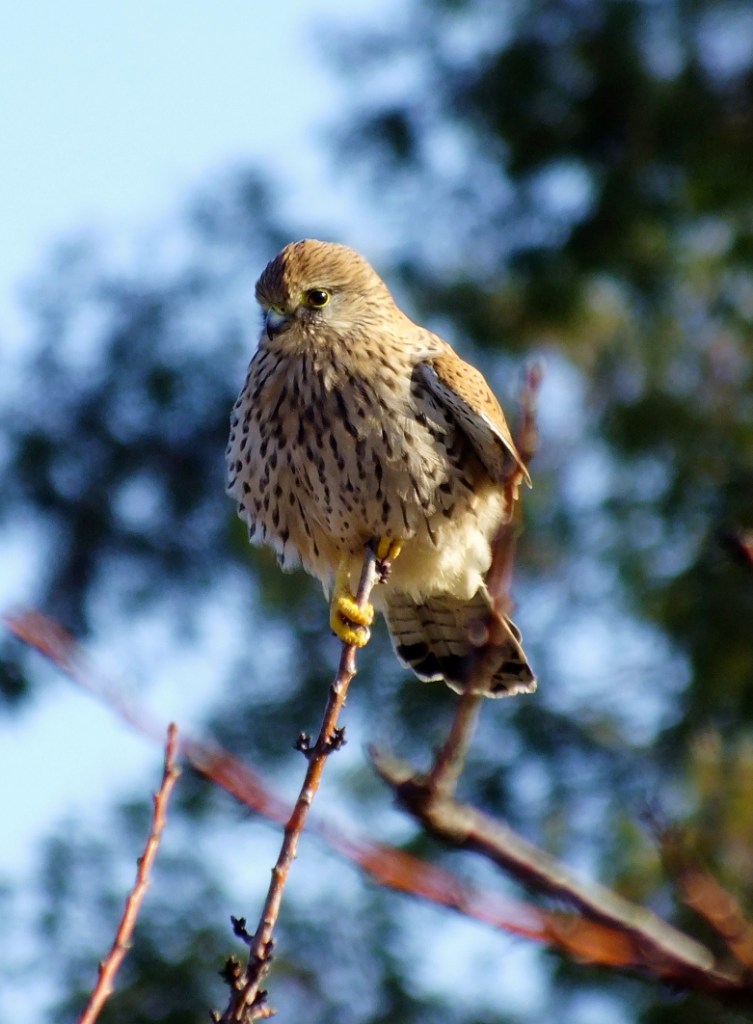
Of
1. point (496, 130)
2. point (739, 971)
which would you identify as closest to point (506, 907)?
point (739, 971)

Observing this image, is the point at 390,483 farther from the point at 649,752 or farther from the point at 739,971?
the point at 649,752

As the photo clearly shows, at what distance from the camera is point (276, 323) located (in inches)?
153

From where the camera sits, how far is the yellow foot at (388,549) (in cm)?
364

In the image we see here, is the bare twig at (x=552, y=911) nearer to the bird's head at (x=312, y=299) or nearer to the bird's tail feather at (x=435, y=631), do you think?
the bird's head at (x=312, y=299)

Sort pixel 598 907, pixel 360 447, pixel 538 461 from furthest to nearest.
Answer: pixel 538 461 < pixel 360 447 < pixel 598 907

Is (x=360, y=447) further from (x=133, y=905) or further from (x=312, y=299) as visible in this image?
(x=133, y=905)

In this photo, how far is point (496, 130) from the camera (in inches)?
336

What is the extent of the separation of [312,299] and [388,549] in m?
0.66

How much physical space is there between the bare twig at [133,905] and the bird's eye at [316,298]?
7.24 ft

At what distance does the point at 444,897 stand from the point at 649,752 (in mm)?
6659

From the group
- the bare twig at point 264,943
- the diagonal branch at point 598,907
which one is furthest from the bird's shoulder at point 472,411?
the diagonal branch at point 598,907

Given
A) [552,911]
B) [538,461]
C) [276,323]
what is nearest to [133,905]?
[552,911]

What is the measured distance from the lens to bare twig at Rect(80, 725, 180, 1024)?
160 centimetres

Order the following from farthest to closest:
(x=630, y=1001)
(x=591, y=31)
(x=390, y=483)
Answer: (x=591, y=31)
(x=630, y=1001)
(x=390, y=483)
